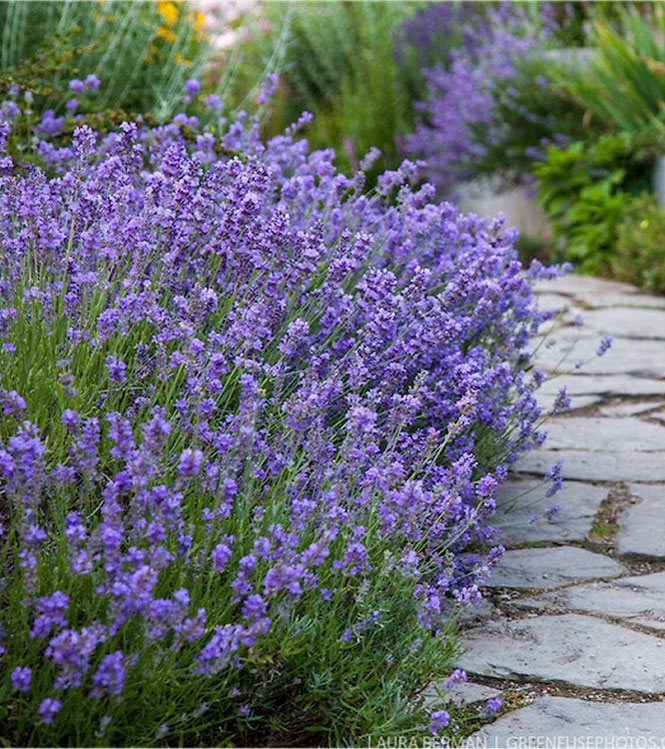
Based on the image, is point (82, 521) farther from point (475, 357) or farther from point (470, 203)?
point (470, 203)

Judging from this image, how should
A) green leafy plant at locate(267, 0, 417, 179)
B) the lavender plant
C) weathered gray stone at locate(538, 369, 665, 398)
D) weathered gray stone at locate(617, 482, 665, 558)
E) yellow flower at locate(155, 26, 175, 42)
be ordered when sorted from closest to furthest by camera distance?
weathered gray stone at locate(617, 482, 665, 558)
weathered gray stone at locate(538, 369, 665, 398)
yellow flower at locate(155, 26, 175, 42)
the lavender plant
green leafy plant at locate(267, 0, 417, 179)

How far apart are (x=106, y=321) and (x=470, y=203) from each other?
7381mm

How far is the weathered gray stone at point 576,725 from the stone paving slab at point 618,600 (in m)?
0.41

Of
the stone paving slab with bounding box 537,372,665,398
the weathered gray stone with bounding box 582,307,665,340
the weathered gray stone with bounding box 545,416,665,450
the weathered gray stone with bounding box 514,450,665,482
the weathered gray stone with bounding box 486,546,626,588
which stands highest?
the weathered gray stone with bounding box 582,307,665,340

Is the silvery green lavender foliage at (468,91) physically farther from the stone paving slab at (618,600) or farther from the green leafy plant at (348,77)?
the stone paving slab at (618,600)

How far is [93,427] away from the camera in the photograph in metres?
1.83

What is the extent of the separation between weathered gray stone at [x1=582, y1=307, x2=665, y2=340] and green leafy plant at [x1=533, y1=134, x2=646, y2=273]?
48.0 inches

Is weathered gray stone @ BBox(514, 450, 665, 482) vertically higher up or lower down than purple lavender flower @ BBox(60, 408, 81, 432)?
lower down

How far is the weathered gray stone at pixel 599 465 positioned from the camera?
3629 millimetres

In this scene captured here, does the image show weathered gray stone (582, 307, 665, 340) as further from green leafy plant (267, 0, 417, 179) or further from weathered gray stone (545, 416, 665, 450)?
green leafy plant (267, 0, 417, 179)

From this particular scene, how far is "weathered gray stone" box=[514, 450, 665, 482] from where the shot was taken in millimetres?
3629

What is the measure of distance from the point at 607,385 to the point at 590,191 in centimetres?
297

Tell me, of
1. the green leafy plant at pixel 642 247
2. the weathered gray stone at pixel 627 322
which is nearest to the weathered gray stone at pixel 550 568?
Result: the weathered gray stone at pixel 627 322

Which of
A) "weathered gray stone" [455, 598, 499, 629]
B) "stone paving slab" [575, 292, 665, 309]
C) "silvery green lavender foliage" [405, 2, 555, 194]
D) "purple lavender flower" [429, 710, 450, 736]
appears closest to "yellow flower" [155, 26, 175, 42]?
"silvery green lavender foliage" [405, 2, 555, 194]
